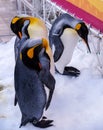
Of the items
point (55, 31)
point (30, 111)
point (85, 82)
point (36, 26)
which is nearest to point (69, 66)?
point (85, 82)

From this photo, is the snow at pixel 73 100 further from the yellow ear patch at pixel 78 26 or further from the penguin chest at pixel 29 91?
the yellow ear patch at pixel 78 26

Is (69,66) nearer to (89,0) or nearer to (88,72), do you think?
(88,72)

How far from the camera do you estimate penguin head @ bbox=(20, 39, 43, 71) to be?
3.78ft

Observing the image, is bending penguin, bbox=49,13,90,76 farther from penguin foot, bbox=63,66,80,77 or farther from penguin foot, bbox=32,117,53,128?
penguin foot, bbox=32,117,53,128

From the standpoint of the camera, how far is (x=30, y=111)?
4.20 feet

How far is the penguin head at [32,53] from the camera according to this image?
1153 mm

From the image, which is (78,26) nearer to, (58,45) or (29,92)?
(58,45)

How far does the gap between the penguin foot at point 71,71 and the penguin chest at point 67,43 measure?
0.20 ft

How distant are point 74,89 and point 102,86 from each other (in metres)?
0.13

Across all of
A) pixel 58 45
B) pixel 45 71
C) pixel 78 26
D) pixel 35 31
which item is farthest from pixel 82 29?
pixel 45 71

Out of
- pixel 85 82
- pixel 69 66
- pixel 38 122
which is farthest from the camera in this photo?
pixel 69 66

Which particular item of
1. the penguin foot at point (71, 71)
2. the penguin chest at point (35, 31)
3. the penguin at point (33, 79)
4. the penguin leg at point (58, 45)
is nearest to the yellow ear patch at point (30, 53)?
the penguin at point (33, 79)

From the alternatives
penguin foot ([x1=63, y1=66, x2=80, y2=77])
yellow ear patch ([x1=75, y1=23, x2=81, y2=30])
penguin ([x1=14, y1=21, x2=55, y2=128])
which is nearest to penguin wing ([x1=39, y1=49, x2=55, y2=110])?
penguin ([x1=14, y1=21, x2=55, y2=128])

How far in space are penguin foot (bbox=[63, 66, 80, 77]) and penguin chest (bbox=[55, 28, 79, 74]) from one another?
0.06 m
